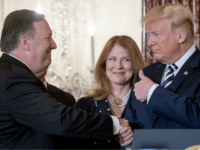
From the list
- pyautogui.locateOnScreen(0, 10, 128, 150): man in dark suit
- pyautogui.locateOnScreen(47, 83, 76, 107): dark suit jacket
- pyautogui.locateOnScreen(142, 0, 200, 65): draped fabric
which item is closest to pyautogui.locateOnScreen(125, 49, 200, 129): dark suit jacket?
pyautogui.locateOnScreen(0, 10, 128, 150): man in dark suit

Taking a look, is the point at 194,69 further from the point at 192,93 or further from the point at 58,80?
the point at 58,80

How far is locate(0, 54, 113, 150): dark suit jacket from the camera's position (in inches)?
50.9

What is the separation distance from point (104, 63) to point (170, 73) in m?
0.83

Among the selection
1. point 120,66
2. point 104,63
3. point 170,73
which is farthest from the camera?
point 104,63

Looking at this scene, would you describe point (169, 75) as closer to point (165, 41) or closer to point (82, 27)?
point (165, 41)

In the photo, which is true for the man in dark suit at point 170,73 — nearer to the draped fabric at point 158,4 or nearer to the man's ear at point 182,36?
the man's ear at point 182,36

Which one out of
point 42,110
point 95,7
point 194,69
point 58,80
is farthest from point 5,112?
point 95,7

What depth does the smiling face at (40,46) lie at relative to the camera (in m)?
1.54

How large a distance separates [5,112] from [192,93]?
1.02m

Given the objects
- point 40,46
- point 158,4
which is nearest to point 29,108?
point 40,46

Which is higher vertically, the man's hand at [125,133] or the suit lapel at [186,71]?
the suit lapel at [186,71]

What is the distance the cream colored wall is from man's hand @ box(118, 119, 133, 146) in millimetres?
2237

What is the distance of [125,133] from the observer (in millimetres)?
1667

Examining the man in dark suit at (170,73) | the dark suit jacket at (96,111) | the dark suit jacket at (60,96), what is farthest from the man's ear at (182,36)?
the dark suit jacket at (60,96)
